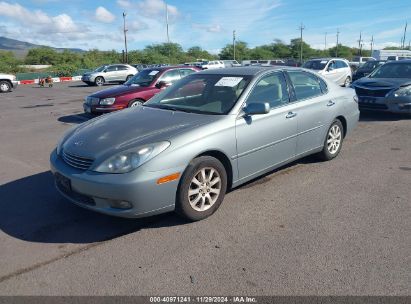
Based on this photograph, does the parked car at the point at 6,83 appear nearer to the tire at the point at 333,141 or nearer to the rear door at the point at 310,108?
the rear door at the point at 310,108

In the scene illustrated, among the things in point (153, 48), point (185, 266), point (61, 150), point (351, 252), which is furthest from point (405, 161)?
point (153, 48)

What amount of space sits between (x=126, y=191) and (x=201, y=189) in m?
0.81

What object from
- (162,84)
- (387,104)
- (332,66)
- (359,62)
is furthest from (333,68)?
(359,62)

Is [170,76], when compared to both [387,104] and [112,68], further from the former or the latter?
[112,68]

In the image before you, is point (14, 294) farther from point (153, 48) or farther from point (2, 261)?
point (153, 48)

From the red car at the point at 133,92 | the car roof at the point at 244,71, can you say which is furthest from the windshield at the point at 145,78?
the car roof at the point at 244,71

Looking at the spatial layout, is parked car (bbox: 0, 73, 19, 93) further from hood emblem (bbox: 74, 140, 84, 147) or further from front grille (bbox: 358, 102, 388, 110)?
hood emblem (bbox: 74, 140, 84, 147)

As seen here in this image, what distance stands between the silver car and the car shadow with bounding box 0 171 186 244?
30cm

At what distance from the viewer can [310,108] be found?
5.00 metres

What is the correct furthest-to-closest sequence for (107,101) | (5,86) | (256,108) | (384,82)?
(5,86)
(107,101)
(384,82)
(256,108)

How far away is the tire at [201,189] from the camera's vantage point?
3.52m

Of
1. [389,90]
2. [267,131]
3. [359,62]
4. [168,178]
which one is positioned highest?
[359,62]

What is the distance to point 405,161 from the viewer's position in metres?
5.66

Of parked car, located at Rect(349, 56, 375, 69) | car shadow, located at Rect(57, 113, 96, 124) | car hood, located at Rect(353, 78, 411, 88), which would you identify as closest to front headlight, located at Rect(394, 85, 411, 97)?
car hood, located at Rect(353, 78, 411, 88)
